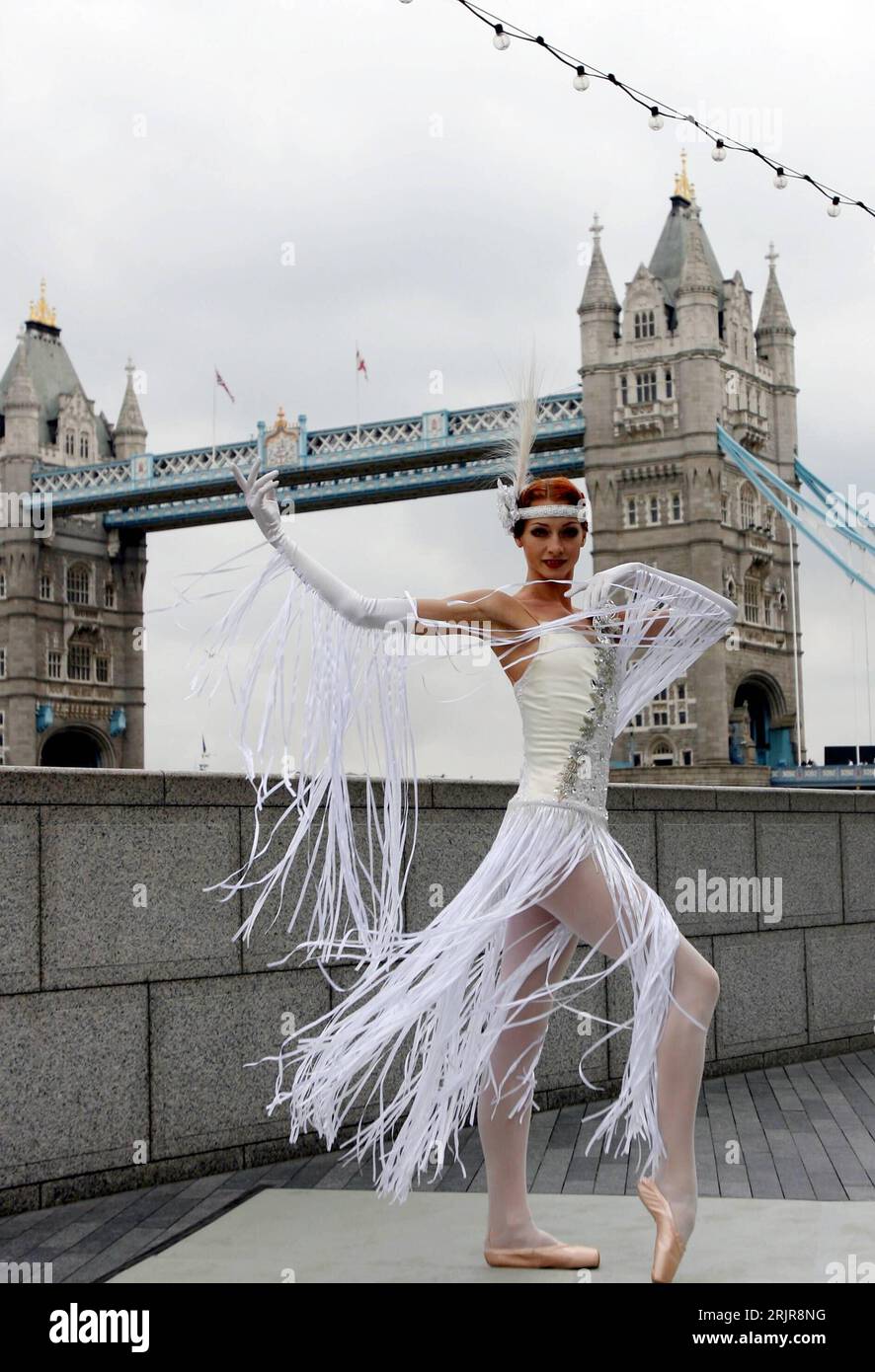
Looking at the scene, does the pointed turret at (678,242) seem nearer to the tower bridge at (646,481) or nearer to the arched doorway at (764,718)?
the tower bridge at (646,481)

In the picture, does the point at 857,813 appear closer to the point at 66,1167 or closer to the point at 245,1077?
the point at 245,1077

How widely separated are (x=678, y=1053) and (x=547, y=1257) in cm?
67

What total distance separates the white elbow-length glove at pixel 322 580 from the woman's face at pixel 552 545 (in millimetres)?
328

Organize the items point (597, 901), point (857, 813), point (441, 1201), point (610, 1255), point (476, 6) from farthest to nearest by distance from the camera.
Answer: point (857, 813), point (476, 6), point (441, 1201), point (610, 1255), point (597, 901)

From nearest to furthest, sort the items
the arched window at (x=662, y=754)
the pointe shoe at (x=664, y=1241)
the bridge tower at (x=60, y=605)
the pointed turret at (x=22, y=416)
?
the pointe shoe at (x=664, y=1241) → the arched window at (x=662, y=754) → the bridge tower at (x=60, y=605) → the pointed turret at (x=22, y=416)

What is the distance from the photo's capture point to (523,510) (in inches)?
147

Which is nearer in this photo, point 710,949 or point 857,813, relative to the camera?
point 710,949

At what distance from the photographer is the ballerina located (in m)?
3.38

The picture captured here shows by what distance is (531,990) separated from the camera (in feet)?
11.9

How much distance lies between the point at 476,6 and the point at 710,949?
3.99 meters

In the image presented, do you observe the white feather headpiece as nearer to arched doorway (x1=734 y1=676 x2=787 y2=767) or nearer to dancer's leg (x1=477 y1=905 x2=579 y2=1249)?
dancer's leg (x1=477 y1=905 x2=579 y2=1249)

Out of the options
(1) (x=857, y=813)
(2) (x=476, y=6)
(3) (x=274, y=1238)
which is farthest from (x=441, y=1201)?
(2) (x=476, y=6)

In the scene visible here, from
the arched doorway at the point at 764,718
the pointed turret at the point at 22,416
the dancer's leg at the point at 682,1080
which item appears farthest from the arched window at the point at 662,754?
the dancer's leg at the point at 682,1080

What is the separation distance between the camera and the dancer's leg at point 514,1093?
141 inches
